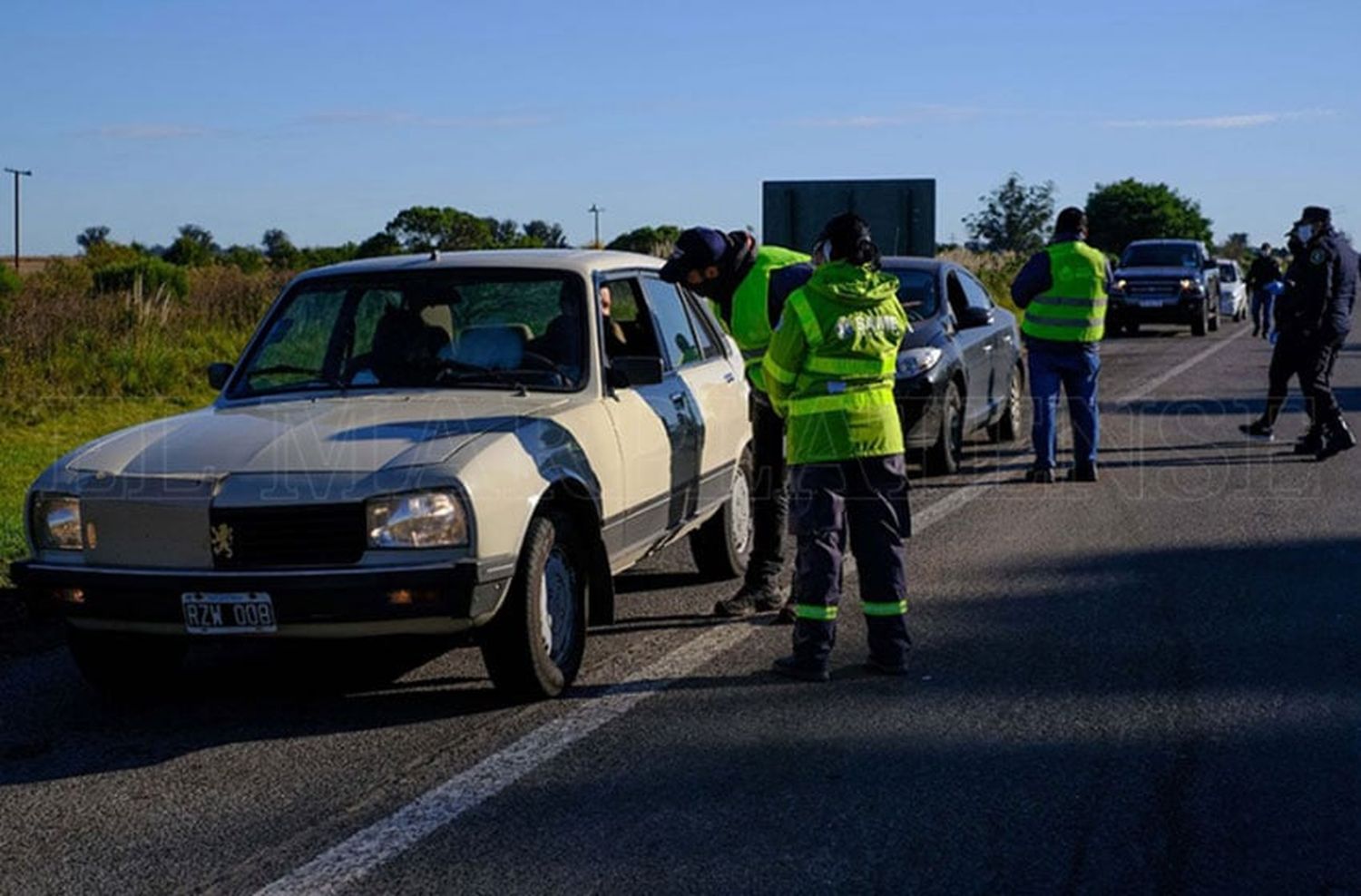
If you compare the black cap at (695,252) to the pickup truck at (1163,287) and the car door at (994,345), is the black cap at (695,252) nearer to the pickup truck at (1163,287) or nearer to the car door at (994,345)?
the car door at (994,345)

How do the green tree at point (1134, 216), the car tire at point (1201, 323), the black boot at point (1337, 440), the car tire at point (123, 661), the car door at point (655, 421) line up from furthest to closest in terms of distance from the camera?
the green tree at point (1134, 216) → the car tire at point (1201, 323) → the black boot at point (1337, 440) → the car door at point (655, 421) → the car tire at point (123, 661)

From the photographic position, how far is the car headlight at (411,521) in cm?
570

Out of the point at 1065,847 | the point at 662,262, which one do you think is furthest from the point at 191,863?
the point at 662,262

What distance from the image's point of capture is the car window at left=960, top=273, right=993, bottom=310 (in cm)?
1366

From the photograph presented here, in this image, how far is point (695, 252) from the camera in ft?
25.6

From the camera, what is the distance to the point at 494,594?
582cm

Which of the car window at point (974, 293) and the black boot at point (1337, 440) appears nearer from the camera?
the black boot at point (1337, 440)

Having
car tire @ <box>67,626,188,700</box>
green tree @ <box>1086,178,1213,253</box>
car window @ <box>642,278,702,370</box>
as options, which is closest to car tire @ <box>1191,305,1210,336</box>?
car window @ <box>642,278,702,370</box>

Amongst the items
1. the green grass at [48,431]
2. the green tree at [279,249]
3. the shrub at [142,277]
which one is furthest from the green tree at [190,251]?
the green grass at [48,431]

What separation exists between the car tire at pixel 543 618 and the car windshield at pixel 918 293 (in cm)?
681

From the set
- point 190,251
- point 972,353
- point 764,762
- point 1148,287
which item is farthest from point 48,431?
point 190,251

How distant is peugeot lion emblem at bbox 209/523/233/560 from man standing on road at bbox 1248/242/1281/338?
18668mm

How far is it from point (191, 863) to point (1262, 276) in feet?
81.5

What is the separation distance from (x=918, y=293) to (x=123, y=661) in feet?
26.6
